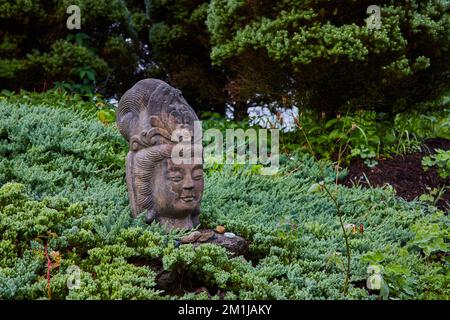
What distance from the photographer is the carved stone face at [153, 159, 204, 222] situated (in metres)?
4.05

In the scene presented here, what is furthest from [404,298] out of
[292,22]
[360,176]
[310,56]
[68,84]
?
[68,84]

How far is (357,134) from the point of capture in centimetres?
697

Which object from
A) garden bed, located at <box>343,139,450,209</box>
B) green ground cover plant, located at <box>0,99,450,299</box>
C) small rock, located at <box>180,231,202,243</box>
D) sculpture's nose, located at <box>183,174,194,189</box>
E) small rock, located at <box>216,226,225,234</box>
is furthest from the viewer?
garden bed, located at <box>343,139,450,209</box>

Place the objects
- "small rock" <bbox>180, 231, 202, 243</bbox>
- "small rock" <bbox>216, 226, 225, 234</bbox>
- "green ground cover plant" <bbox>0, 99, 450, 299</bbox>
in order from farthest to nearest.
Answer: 1. "small rock" <bbox>216, 226, 225, 234</bbox>
2. "small rock" <bbox>180, 231, 202, 243</bbox>
3. "green ground cover plant" <bbox>0, 99, 450, 299</bbox>

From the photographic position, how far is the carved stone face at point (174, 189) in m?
4.05

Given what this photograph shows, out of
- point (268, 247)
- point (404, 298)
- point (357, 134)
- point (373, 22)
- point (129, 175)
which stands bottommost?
point (404, 298)

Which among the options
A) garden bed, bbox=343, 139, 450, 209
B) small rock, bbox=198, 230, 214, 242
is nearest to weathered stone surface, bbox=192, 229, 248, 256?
small rock, bbox=198, 230, 214, 242

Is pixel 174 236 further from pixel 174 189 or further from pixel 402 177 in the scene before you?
pixel 402 177

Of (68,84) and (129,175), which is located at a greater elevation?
(68,84)

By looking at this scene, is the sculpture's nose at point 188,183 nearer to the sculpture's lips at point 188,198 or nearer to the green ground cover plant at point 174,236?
the sculpture's lips at point 188,198

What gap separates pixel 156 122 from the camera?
412cm

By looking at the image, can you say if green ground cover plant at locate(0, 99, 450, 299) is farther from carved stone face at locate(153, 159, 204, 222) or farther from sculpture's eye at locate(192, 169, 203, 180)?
sculpture's eye at locate(192, 169, 203, 180)

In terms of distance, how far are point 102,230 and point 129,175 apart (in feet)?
1.57

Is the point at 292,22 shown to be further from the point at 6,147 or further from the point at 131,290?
the point at 131,290
